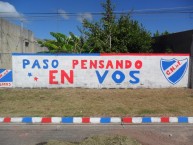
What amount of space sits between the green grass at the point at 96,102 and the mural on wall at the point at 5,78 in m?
0.69

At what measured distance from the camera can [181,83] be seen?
16719 mm

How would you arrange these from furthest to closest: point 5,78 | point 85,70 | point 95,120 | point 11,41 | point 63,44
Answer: point 11,41 < point 63,44 < point 5,78 < point 85,70 < point 95,120

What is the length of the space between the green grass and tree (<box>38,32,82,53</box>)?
8606mm

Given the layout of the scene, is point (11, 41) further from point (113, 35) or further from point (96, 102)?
point (96, 102)

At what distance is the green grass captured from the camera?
10.8m

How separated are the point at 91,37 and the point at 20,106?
528 inches

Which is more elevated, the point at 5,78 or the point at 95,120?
the point at 5,78

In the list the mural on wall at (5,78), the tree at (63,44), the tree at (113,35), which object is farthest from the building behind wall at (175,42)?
the mural on wall at (5,78)

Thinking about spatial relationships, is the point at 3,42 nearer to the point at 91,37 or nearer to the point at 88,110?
the point at 91,37

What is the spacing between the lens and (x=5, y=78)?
16.5 m

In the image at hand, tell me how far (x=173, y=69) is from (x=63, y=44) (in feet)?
37.3

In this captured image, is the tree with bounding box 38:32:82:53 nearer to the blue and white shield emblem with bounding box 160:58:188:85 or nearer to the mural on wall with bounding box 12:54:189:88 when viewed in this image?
the mural on wall with bounding box 12:54:189:88

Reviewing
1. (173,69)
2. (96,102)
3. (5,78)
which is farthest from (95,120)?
(5,78)

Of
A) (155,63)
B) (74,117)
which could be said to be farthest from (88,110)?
(155,63)
